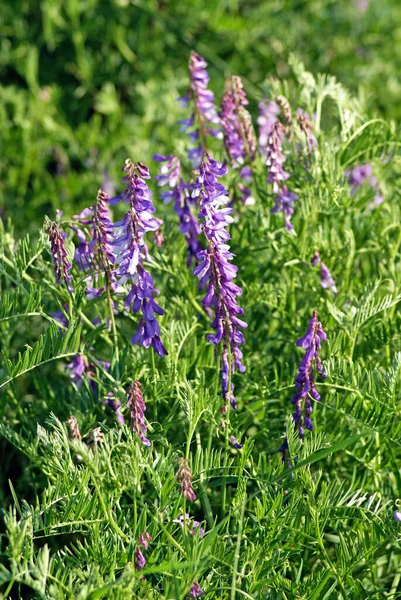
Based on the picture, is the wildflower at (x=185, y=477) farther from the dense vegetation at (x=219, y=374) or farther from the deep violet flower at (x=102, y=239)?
the deep violet flower at (x=102, y=239)

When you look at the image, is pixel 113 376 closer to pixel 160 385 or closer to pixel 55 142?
pixel 160 385

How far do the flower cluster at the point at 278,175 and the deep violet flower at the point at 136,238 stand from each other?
19.2 inches

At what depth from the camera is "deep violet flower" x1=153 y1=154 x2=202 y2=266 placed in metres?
2.47

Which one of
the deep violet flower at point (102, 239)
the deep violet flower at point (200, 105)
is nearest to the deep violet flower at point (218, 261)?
the deep violet flower at point (102, 239)

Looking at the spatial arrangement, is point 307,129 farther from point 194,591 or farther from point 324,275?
point 194,591

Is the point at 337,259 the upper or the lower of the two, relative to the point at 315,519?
upper

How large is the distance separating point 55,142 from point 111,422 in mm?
2191

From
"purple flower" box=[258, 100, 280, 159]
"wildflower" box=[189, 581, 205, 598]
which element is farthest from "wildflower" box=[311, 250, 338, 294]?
"wildflower" box=[189, 581, 205, 598]

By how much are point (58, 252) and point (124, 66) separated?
2871 mm

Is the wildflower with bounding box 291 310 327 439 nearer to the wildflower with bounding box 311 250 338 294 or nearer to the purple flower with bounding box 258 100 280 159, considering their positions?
the wildflower with bounding box 311 250 338 294

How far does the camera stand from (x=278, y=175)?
2367 mm

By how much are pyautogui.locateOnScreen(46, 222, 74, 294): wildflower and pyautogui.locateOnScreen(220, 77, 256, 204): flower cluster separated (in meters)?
0.73

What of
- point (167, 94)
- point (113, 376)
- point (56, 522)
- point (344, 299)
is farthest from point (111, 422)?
point (167, 94)

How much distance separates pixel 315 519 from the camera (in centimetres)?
190
